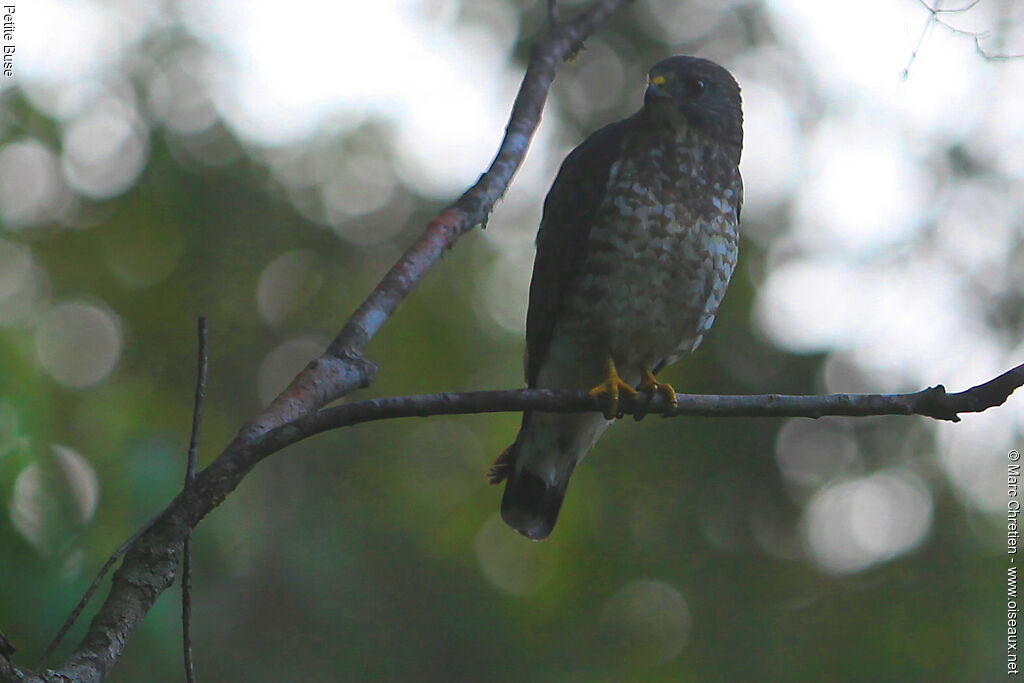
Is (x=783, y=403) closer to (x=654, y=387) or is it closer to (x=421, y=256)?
(x=421, y=256)

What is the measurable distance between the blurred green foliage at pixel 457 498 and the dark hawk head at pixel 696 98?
4.00 m

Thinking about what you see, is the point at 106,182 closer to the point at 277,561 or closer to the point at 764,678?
the point at 277,561

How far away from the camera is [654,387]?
3.57 metres

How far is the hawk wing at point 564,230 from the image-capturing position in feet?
12.3

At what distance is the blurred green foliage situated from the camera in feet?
27.6

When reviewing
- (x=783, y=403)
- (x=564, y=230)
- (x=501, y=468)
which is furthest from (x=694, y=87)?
(x=783, y=403)

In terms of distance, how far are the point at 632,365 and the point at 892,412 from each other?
1.51 meters

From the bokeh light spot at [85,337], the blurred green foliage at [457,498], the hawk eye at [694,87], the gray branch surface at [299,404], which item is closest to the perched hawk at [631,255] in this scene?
the hawk eye at [694,87]

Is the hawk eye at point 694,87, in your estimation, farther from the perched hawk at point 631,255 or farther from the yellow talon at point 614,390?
the yellow talon at point 614,390

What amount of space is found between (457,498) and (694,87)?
618cm

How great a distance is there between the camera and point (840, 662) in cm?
924

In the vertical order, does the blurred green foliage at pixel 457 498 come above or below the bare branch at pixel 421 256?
above

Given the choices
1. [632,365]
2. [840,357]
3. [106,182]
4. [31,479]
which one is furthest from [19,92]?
[840,357]

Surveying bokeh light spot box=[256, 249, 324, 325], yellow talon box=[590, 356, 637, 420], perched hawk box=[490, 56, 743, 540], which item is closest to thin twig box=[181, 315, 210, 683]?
yellow talon box=[590, 356, 637, 420]
